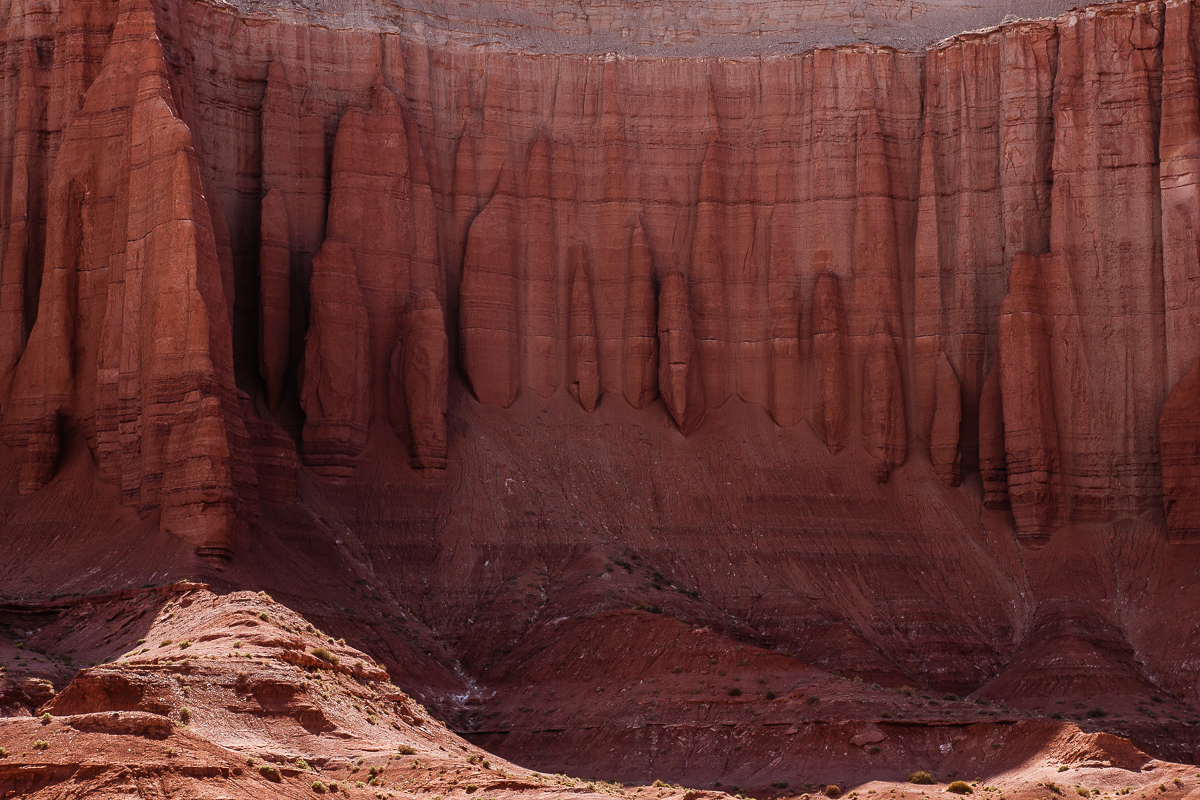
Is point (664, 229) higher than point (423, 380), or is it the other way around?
point (664, 229)

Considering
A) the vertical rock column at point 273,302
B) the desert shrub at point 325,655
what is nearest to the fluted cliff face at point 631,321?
the vertical rock column at point 273,302

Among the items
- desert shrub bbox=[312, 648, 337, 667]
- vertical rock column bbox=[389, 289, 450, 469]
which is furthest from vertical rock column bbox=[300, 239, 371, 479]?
desert shrub bbox=[312, 648, 337, 667]

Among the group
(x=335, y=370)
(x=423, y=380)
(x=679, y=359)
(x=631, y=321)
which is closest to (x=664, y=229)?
(x=631, y=321)

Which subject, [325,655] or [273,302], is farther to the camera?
[273,302]

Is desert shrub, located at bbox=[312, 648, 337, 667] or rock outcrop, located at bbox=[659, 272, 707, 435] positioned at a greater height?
rock outcrop, located at bbox=[659, 272, 707, 435]

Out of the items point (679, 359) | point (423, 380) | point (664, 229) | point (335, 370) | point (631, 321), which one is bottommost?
point (423, 380)

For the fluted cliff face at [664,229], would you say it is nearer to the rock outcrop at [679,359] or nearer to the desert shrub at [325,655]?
the rock outcrop at [679,359]

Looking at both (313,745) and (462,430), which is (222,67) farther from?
(313,745)

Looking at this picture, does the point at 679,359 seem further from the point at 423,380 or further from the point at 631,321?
the point at 423,380

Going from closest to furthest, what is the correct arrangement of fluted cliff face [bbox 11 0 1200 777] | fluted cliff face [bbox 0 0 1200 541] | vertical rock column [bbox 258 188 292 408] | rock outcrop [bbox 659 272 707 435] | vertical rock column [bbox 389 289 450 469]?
1. fluted cliff face [bbox 11 0 1200 777]
2. fluted cliff face [bbox 0 0 1200 541]
3. vertical rock column [bbox 258 188 292 408]
4. vertical rock column [bbox 389 289 450 469]
5. rock outcrop [bbox 659 272 707 435]

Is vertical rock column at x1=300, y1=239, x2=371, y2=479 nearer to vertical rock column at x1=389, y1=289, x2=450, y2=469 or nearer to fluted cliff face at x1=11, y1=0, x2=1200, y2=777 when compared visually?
fluted cliff face at x1=11, y1=0, x2=1200, y2=777

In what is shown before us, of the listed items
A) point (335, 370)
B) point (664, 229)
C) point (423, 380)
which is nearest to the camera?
point (335, 370)

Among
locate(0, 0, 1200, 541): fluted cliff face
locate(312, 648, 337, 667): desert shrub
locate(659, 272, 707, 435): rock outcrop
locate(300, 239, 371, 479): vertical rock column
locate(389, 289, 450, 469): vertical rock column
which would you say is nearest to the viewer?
locate(312, 648, 337, 667): desert shrub

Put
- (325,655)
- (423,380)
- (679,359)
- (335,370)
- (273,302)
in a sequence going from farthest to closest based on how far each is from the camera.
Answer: (679,359) → (423,380) → (273,302) → (335,370) → (325,655)
